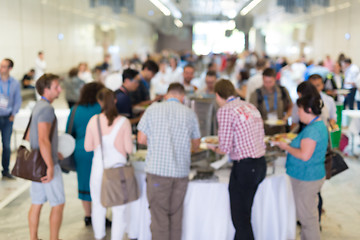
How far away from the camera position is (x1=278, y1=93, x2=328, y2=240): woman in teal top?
10.1 feet

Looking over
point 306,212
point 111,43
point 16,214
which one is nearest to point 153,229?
point 306,212

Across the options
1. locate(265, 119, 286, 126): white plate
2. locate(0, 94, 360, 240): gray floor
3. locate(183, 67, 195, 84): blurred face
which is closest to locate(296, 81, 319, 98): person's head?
locate(265, 119, 286, 126): white plate

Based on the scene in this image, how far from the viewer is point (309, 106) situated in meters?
3.11

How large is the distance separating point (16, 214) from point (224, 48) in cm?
4204

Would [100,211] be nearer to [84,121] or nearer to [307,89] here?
[84,121]

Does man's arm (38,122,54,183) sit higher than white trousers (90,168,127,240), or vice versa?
man's arm (38,122,54,183)

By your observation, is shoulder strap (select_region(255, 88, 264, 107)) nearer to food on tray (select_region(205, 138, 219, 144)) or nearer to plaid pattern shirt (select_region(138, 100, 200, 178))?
food on tray (select_region(205, 138, 219, 144))

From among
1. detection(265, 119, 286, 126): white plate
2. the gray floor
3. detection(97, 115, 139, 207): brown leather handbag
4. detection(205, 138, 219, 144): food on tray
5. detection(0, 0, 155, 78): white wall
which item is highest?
detection(0, 0, 155, 78): white wall

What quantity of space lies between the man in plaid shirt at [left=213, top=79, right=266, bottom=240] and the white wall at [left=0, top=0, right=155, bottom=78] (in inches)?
410

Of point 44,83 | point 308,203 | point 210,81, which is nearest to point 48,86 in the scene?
point 44,83

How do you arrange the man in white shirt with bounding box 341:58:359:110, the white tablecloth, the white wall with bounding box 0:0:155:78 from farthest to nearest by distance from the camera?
1. the white wall with bounding box 0:0:155:78
2. the man in white shirt with bounding box 341:58:359:110
3. the white tablecloth

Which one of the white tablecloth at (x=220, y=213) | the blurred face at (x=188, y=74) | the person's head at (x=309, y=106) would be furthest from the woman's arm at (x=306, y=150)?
the blurred face at (x=188, y=74)

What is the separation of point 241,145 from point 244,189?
35 centimetres

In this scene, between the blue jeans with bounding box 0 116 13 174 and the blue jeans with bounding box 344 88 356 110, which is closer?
the blue jeans with bounding box 0 116 13 174
